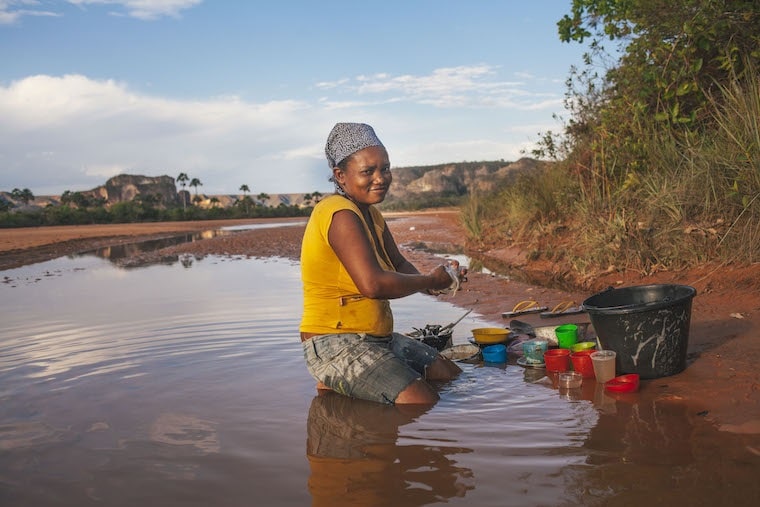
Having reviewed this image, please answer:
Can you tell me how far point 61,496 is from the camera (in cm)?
288

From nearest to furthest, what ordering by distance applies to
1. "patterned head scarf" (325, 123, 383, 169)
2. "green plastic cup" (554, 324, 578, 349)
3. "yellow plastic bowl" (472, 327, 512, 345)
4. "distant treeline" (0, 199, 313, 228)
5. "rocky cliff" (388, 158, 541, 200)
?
"patterned head scarf" (325, 123, 383, 169)
"green plastic cup" (554, 324, 578, 349)
"yellow plastic bowl" (472, 327, 512, 345)
"distant treeline" (0, 199, 313, 228)
"rocky cliff" (388, 158, 541, 200)

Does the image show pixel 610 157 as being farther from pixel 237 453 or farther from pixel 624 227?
pixel 237 453

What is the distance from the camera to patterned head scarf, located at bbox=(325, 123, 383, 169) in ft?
13.0

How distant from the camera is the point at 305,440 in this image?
355 cm

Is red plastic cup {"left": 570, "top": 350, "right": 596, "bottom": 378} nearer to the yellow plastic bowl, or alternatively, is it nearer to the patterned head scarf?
the yellow plastic bowl

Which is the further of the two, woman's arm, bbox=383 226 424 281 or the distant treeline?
the distant treeline

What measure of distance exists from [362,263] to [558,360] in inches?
71.0

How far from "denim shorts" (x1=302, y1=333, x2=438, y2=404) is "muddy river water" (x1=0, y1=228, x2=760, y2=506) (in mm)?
128

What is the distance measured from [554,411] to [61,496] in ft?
8.64

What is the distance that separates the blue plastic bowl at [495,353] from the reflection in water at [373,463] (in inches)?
55.9

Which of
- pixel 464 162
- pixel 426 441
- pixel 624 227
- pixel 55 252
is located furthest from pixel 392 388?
pixel 464 162

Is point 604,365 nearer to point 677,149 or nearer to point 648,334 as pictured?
point 648,334

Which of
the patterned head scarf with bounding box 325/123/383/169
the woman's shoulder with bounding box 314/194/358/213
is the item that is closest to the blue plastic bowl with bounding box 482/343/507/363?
the woman's shoulder with bounding box 314/194/358/213

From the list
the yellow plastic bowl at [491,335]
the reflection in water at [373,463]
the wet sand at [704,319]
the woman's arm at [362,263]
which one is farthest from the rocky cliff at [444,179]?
the reflection in water at [373,463]
